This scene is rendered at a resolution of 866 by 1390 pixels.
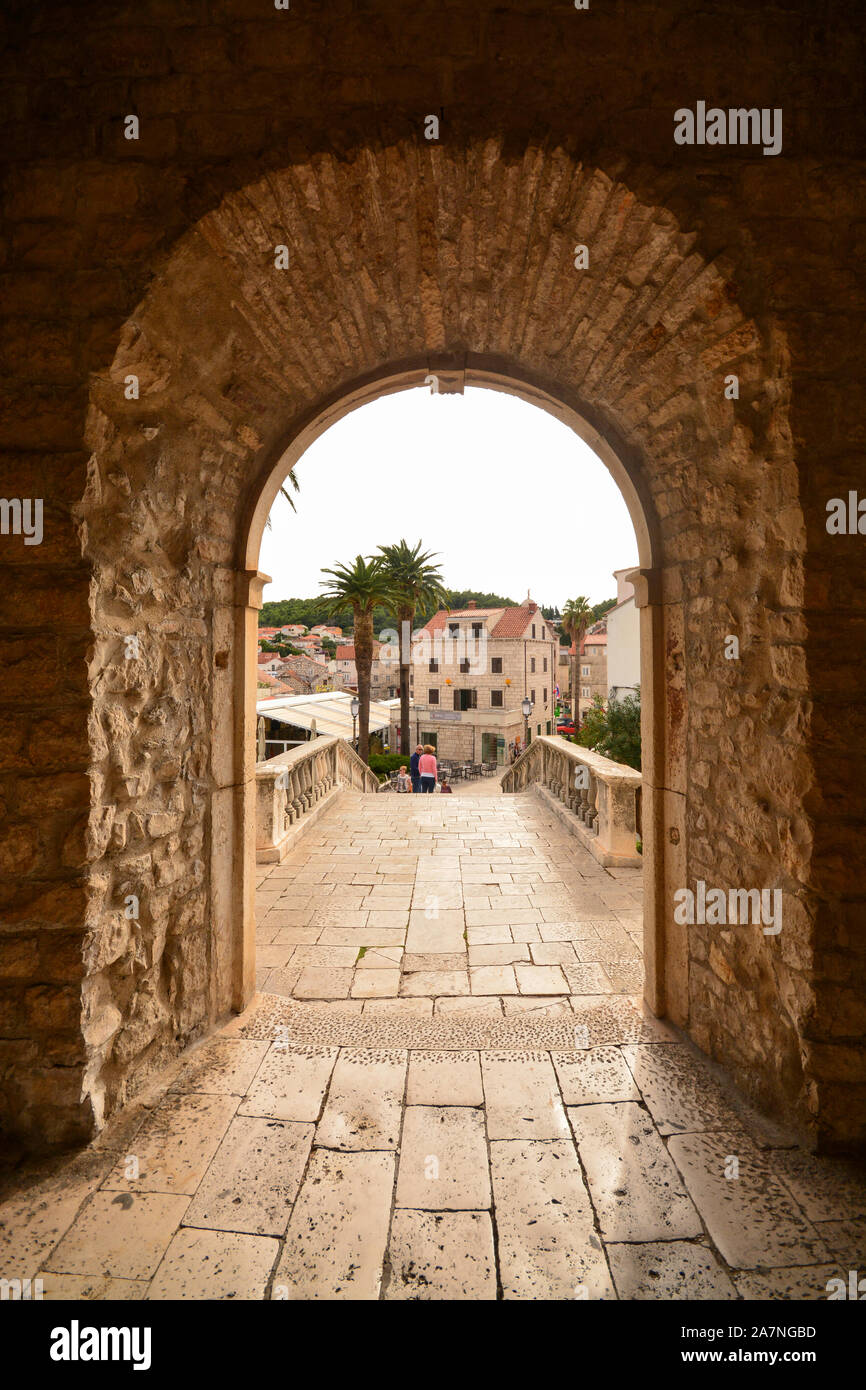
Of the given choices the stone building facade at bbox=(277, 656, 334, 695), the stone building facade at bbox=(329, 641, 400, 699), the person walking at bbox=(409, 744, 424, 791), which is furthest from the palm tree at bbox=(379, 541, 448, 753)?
the stone building facade at bbox=(277, 656, 334, 695)

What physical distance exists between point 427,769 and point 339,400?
9.28 meters

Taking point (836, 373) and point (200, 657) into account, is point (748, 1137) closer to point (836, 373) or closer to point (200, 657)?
point (836, 373)

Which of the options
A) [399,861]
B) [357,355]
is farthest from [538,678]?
[357,355]

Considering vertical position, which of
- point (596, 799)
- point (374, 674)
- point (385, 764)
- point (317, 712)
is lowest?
point (385, 764)

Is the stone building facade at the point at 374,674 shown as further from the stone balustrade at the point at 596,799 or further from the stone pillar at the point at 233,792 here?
the stone pillar at the point at 233,792

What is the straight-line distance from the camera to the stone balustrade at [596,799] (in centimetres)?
567

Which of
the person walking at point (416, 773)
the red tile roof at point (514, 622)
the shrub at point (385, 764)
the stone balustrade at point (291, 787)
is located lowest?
the shrub at point (385, 764)

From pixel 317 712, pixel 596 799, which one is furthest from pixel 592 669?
pixel 596 799

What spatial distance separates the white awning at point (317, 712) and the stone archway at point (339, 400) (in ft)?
37.5

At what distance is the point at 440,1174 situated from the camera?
7.28 feet

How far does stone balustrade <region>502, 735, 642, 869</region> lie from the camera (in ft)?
18.6

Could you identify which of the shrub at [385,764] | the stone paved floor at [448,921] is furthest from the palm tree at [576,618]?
the stone paved floor at [448,921]

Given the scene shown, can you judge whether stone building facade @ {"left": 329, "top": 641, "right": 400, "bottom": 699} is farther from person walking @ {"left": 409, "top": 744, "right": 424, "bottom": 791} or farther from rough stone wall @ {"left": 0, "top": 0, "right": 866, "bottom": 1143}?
rough stone wall @ {"left": 0, "top": 0, "right": 866, "bottom": 1143}

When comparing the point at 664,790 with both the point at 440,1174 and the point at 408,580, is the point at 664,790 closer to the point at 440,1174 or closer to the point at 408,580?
the point at 440,1174
